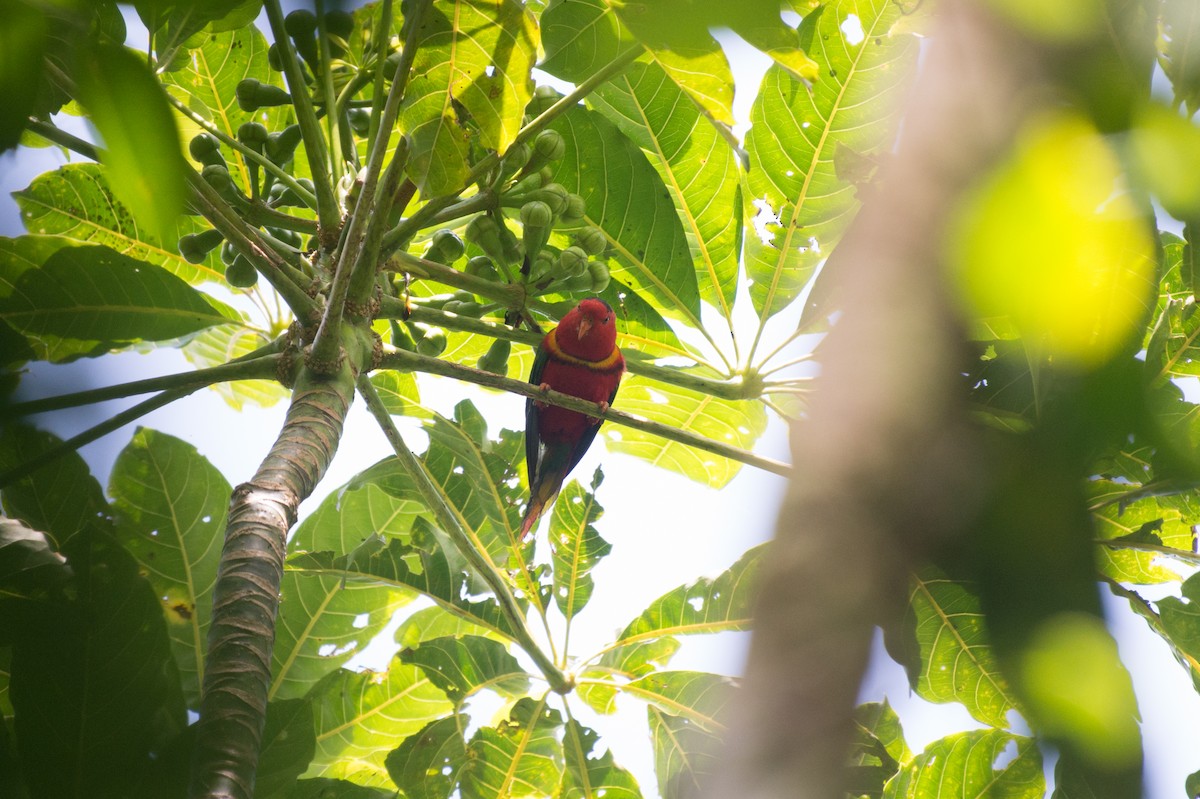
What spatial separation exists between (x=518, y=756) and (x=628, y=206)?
177cm

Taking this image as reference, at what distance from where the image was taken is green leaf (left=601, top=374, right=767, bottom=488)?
11.8ft

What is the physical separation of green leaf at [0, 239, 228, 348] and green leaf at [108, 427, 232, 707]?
0.29 metres

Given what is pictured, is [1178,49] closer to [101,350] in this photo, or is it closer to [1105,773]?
[1105,773]

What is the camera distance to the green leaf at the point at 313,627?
278 cm

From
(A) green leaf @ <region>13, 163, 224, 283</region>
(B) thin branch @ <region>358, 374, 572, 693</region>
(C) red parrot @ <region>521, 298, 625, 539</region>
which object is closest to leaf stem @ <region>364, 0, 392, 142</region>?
(B) thin branch @ <region>358, 374, 572, 693</region>

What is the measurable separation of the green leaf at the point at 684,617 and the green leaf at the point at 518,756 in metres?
0.29

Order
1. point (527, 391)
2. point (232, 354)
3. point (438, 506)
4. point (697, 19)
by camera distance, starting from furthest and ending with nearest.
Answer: point (232, 354) < point (438, 506) < point (527, 391) < point (697, 19)

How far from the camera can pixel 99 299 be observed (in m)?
2.37

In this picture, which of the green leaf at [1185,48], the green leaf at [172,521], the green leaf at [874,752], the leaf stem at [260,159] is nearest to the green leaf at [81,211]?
the leaf stem at [260,159]

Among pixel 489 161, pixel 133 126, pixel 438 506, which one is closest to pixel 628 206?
pixel 489 161

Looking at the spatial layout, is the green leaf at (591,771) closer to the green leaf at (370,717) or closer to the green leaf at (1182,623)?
the green leaf at (370,717)

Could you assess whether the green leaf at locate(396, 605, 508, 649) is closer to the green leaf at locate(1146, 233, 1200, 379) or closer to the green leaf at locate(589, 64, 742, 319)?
the green leaf at locate(589, 64, 742, 319)

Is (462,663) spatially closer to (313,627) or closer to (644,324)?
(313,627)

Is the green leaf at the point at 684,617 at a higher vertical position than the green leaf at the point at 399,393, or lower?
lower
